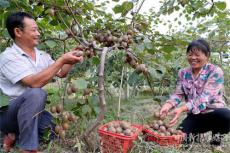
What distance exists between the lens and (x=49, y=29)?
3.80 m

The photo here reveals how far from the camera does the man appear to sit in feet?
7.80

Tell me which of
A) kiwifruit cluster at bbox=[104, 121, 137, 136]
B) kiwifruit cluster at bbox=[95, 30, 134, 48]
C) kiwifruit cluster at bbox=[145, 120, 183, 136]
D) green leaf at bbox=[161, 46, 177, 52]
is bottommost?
kiwifruit cluster at bbox=[145, 120, 183, 136]

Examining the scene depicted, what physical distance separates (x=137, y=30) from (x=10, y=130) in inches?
54.8

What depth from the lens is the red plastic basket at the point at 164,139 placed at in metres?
2.59

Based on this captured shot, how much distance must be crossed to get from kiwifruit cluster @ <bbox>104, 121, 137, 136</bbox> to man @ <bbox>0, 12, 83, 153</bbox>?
536 mm

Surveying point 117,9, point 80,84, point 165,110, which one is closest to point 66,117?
point 80,84

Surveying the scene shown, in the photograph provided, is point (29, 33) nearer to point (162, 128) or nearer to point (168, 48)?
point (168, 48)

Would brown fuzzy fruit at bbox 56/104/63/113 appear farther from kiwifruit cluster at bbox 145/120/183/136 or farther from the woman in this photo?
the woman

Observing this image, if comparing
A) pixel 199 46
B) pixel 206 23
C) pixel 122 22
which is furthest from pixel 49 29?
pixel 206 23

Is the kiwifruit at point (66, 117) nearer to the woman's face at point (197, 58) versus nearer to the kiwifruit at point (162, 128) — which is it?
the kiwifruit at point (162, 128)

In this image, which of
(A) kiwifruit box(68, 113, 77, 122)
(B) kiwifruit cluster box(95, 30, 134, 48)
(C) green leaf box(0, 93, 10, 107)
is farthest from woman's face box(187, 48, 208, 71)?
(C) green leaf box(0, 93, 10, 107)

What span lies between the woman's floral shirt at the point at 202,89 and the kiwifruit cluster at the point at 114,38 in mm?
663

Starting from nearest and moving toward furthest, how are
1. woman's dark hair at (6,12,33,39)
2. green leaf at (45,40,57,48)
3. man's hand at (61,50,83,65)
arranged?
man's hand at (61,50,83,65) < green leaf at (45,40,57,48) < woman's dark hair at (6,12,33,39)

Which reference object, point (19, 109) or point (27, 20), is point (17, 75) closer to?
point (19, 109)
